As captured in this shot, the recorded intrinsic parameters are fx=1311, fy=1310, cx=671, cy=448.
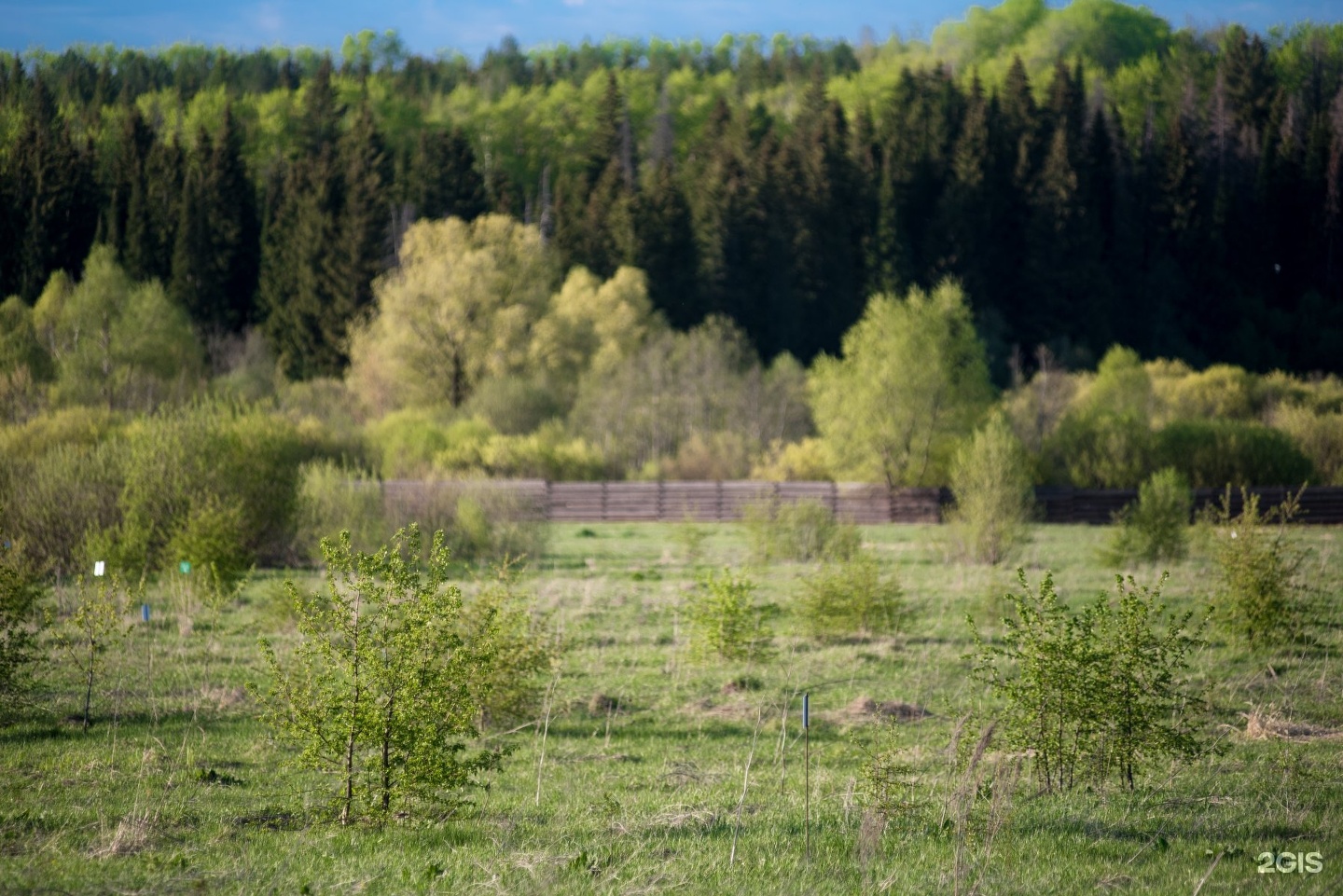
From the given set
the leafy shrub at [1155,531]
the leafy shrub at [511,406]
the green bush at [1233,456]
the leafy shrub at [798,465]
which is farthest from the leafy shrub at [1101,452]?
the leafy shrub at [511,406]

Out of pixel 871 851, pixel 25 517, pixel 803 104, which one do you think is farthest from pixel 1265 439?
pixel 803 104

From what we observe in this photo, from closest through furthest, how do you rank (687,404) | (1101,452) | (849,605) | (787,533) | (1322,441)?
(849,605)
(787,533)
(1101,452)
(1322,441)
(687,404)

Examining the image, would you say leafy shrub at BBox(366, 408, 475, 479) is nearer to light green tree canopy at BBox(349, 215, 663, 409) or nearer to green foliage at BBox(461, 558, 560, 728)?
light green tree canopy at BBox(349, 215, 663, 409)

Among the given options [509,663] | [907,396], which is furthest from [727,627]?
[907,396]

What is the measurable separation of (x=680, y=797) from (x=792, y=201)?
6737 cm

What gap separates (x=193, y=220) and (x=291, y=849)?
2586 inches

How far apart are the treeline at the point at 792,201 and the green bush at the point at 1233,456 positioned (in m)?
26.4

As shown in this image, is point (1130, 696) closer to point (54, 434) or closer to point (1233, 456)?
point (54, 434)

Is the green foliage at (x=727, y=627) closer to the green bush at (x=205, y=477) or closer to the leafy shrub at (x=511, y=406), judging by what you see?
the green bush at (x=205, y=477)

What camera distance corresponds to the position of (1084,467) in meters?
41.8

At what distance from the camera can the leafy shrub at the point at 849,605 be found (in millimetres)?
16891

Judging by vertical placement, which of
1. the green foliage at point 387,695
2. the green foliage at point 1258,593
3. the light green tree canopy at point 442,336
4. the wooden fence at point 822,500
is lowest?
the wooden fence at point 822,500

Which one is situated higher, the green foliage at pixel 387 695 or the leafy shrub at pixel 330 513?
the green foliage at pixel 387 695

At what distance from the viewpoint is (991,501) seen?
24.0 m
